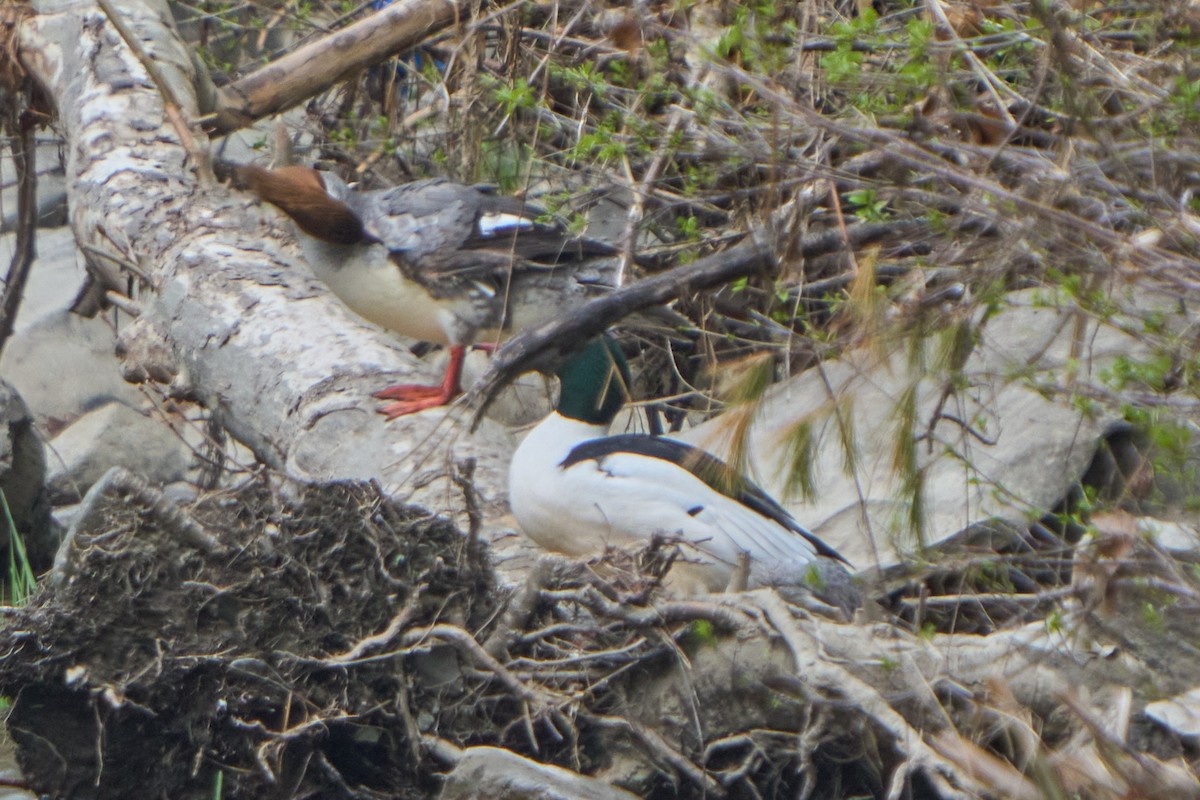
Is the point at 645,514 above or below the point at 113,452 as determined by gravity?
above

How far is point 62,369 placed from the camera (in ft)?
24.4

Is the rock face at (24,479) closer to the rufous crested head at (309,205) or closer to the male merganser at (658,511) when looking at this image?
the rufous crested head at (309,205)

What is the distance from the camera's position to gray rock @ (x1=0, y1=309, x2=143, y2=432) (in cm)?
730

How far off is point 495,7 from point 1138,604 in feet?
11.0

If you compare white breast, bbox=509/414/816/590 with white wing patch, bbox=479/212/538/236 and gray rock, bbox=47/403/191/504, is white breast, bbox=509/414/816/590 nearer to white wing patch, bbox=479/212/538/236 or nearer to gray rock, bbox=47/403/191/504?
white wing patch, bbox=479/212/538/236

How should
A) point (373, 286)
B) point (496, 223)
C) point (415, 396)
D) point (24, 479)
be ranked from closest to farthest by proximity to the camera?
point (415, 396) → point (496, 223) → point (373, 286) → point (24, 479)

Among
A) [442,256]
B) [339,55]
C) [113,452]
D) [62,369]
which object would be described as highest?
[339,55]

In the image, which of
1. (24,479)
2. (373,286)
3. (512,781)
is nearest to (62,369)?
(24,479)

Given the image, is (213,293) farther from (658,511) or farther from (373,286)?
(658,511)

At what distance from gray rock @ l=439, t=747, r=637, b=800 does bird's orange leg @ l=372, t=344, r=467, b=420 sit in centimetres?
158

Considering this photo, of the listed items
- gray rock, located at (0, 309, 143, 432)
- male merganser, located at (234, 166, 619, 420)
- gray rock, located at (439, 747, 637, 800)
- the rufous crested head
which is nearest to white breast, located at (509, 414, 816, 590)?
gray rock, located at (439, 747, 637, 800)

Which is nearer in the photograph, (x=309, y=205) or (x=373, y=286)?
(x=309, y=205)

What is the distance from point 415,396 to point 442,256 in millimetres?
728

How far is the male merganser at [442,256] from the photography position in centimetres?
479
